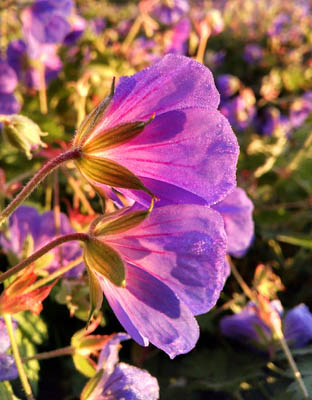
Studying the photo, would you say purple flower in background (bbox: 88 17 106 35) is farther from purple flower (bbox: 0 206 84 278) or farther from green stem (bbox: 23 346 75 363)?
green stem (bbox: 23 346 75 363)

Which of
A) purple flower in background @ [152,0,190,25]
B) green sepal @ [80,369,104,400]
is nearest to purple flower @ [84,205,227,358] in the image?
green sepal @ [80,369,104,400]

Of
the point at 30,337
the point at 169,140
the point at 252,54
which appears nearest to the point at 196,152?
the point at 169,140

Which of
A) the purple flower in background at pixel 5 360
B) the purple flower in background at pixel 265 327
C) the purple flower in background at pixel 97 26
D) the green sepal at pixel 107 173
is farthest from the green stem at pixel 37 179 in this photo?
the purple flower in background at pixel 97 26

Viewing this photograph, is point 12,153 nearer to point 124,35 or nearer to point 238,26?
point 124,35

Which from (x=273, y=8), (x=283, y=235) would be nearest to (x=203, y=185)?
(x=283, y=235)

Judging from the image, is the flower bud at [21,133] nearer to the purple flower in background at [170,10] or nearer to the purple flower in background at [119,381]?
the purple flower in background at [119,381]

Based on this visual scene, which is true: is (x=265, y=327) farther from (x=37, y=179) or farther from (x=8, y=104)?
(x=8, y=104)
